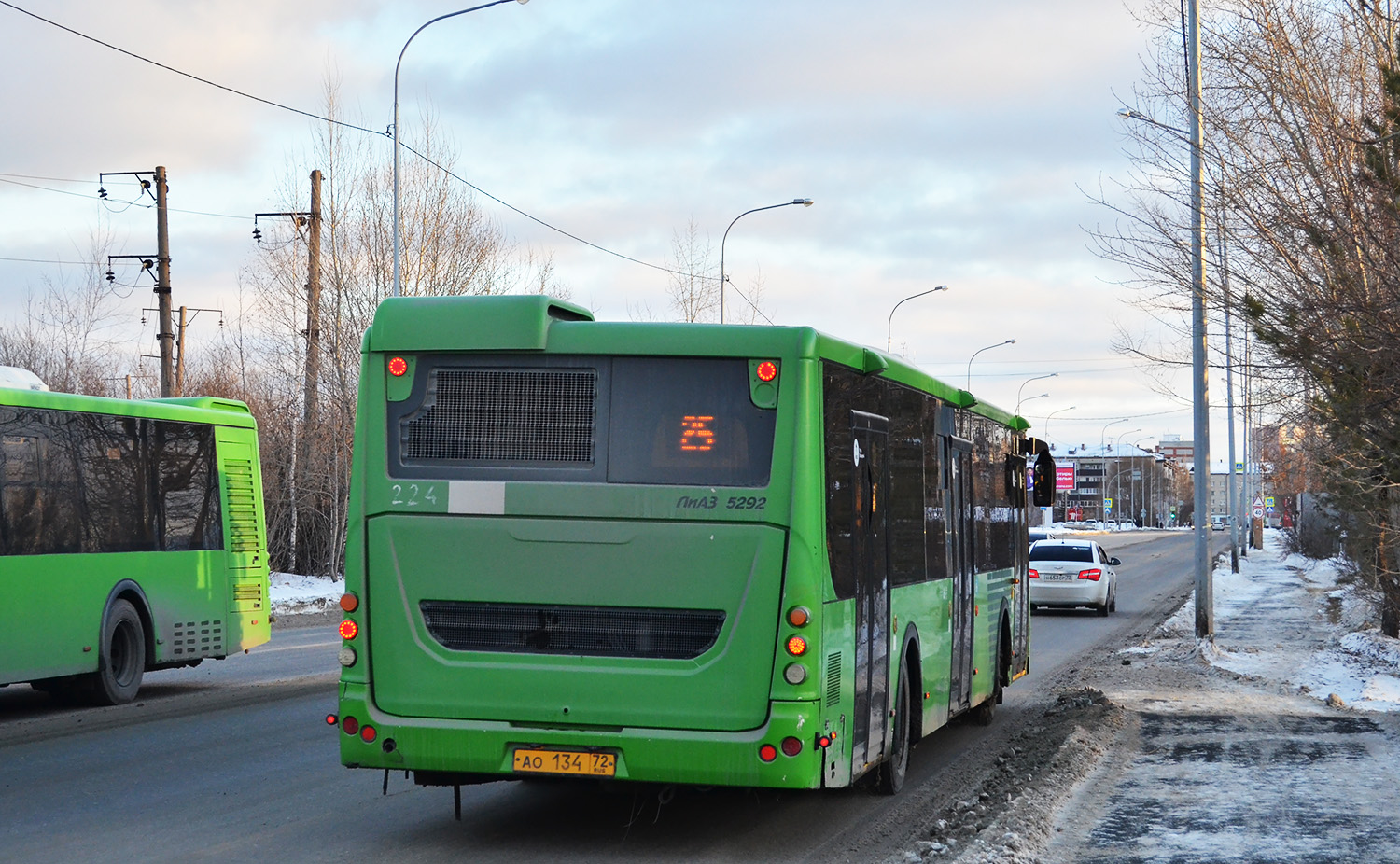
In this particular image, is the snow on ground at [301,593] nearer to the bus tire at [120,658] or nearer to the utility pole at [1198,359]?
the bus tire at [120,658]

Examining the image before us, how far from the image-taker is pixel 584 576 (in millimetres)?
7754

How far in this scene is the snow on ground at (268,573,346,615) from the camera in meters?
31.0

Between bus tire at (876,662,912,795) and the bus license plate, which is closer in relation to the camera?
the bus license plate

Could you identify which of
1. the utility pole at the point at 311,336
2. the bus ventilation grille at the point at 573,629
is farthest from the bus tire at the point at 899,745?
the utility pole at the point at 311,336

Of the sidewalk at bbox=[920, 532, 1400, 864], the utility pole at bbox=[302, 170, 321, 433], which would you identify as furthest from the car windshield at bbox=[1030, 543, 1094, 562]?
the utility pole at bbox=[302, 170, 321, 433]

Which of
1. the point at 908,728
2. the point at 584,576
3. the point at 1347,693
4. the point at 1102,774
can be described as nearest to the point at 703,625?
the point at 584,576

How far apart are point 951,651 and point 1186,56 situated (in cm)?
947

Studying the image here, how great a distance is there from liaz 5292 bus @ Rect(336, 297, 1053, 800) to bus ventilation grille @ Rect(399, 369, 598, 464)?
0.01 meters

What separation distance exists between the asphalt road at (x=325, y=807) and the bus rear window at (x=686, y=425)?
179 cm

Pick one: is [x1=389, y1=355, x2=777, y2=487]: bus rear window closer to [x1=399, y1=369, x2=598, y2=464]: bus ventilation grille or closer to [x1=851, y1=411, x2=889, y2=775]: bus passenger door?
[x1=399, y1=369, x2=598, y2=464]: bus ventilation grille

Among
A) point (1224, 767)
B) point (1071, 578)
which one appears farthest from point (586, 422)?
point (1071, 578)

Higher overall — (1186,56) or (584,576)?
(1186,56)

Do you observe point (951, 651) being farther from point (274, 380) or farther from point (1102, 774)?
point (274, 380)

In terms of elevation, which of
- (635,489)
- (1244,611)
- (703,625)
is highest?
(635,489)
